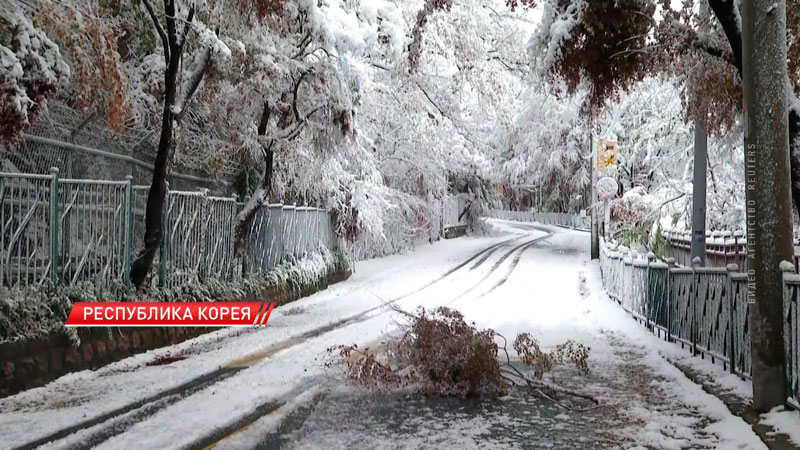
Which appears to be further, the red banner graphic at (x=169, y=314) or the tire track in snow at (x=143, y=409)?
the red banner graphic at (x=169, y=314)

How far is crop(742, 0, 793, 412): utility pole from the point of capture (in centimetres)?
713

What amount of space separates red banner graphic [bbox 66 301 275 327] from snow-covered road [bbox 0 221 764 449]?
56cm

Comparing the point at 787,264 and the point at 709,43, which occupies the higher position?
the point at 709,43

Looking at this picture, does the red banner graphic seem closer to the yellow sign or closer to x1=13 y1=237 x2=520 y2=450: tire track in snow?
x1=13 y1=237 x2=520 y2=450: tire track in snow

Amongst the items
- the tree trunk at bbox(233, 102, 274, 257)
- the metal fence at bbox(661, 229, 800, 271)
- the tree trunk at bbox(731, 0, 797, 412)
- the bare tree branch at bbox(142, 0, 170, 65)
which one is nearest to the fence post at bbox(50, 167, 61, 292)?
the bare tree branch at bbox(142, 0, 170, 65)

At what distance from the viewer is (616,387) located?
9.32m

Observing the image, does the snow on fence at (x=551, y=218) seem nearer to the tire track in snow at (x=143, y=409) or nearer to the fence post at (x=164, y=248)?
the fence post at (x=164, y=248)

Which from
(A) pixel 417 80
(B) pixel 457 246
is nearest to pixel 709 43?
(A) pixel 417 80

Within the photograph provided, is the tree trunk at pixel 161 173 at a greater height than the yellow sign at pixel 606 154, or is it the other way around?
the yellow sign at pixel 606 154

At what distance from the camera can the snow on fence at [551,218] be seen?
68000 mm

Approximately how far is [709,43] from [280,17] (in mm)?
7211

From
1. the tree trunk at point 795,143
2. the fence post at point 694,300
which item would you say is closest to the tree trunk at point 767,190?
the tree trunk at point 795,143

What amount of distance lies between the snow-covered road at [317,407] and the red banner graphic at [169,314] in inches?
21.9

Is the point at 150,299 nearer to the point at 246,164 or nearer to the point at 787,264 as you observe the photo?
the point at 246,164
